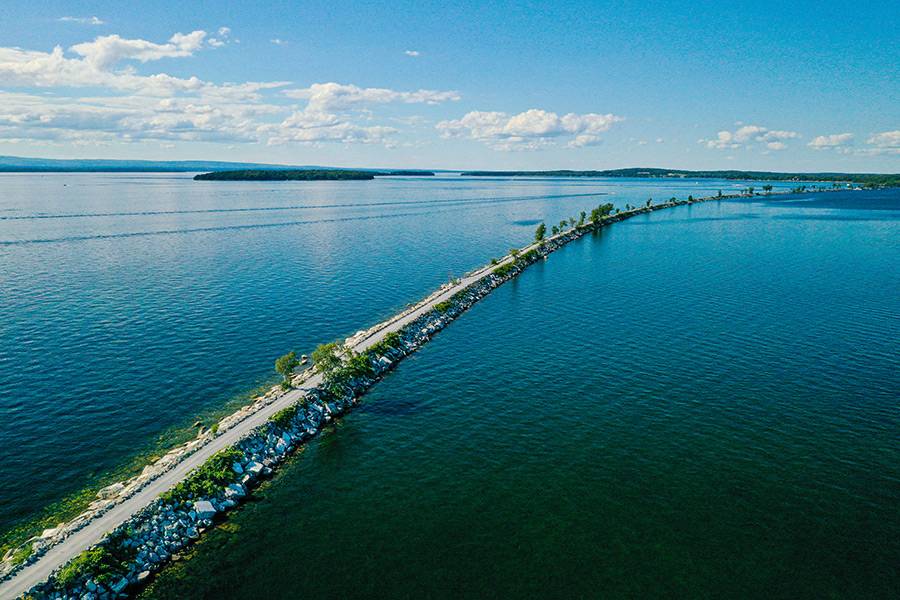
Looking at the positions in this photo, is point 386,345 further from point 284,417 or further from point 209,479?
point 209,479

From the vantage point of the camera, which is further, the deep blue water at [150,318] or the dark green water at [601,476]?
the deep blue water at [150,318]

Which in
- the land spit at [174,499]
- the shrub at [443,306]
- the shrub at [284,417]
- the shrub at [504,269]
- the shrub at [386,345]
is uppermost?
the shrub at [504,269]

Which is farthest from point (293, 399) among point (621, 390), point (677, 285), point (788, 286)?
point (788, 286)

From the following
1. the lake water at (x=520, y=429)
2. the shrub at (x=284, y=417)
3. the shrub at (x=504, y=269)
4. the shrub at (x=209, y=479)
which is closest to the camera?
the lake water at (x=520, y=429)

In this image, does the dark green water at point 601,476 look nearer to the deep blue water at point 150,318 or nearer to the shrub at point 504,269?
the deep blue water at point 150,318

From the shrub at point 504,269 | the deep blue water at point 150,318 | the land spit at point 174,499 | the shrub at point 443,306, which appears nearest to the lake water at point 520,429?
the deep blue water at point 150,318

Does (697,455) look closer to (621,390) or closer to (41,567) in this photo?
(621,390)
